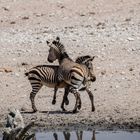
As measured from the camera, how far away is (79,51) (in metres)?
24.4

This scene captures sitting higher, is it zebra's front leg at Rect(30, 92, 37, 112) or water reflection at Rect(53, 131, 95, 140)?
zebra's front leg at Rect(30, 92, 37, 112)

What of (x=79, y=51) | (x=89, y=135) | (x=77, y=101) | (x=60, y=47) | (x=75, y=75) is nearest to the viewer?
(x=89, y=135)

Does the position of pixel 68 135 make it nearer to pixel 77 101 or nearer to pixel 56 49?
pixel 77 101

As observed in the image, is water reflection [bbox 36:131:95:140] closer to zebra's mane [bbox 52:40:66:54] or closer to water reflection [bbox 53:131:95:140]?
water reflection [bbox 53:131:95:140]

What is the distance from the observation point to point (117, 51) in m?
24.1

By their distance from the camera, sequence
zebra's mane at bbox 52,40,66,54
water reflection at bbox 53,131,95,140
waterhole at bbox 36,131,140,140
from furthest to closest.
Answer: zebra's mane at bbox 52,40,66,54 < water reflection at bbox 53,131,95,140 < waterhole at bbox 36,131,140,140

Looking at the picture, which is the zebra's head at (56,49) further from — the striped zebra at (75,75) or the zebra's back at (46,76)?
the zebra's back at (46,76)

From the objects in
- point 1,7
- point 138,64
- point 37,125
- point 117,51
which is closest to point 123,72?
point 138,64

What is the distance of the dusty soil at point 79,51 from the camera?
18.4 meters

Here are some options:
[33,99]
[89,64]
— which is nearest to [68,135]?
[33,99]

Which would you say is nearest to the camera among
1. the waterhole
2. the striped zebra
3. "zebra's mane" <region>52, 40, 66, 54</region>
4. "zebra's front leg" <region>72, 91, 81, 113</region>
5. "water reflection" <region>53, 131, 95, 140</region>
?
the waterhole

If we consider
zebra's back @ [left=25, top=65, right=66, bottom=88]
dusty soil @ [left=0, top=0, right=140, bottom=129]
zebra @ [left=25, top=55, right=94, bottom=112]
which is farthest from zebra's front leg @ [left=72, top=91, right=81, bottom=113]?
zebra's back @ [left=25, top=65, right=66, bottom=88]

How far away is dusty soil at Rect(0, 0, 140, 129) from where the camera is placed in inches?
725

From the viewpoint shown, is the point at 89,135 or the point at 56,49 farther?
the point at 56,49
